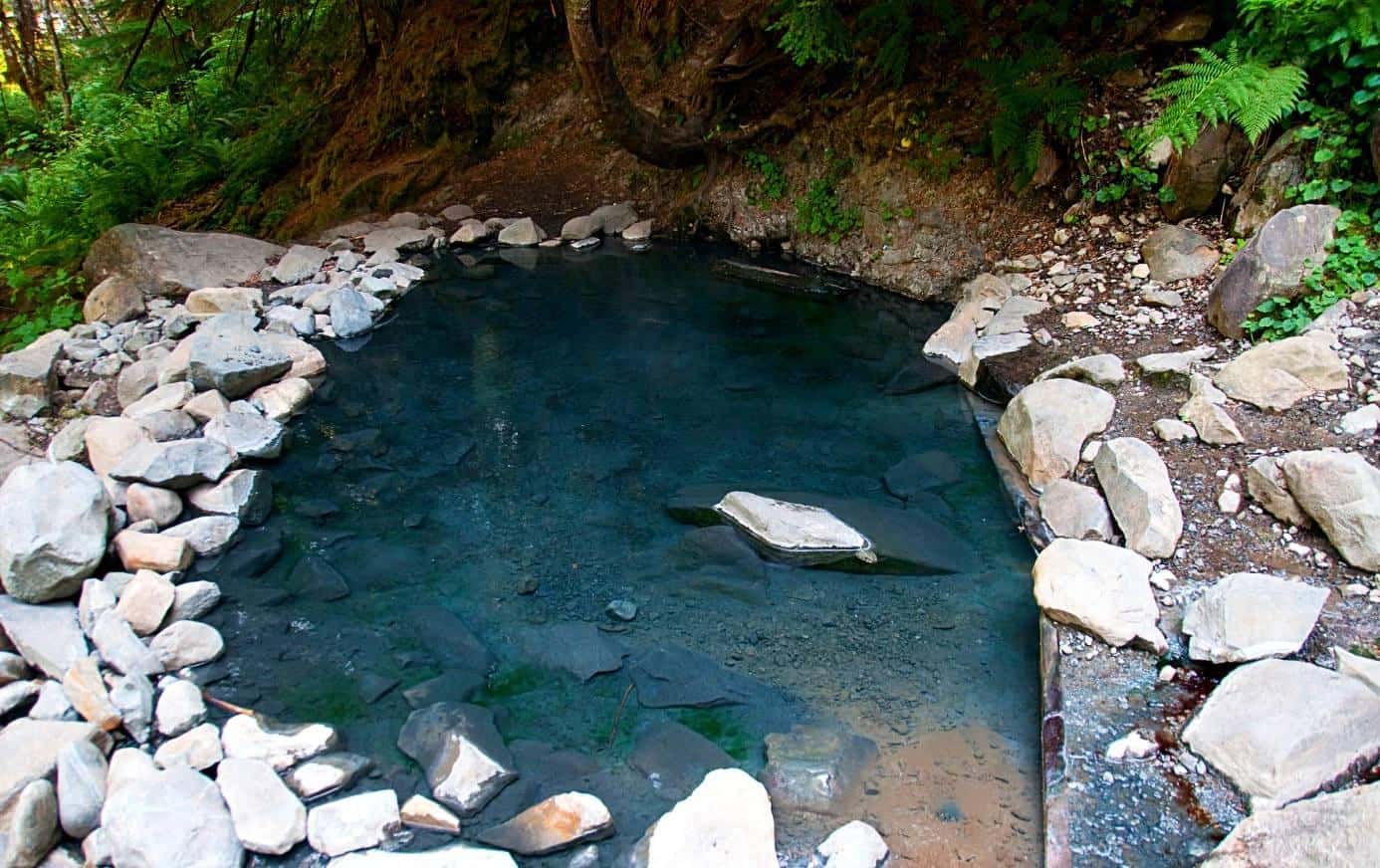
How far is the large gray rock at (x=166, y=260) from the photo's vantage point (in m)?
6.87

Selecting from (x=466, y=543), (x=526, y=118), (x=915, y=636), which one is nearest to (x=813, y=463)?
(x=915, y=636)

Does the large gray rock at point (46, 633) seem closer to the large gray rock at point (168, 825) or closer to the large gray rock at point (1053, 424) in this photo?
the large gray rock at point (168, 825)

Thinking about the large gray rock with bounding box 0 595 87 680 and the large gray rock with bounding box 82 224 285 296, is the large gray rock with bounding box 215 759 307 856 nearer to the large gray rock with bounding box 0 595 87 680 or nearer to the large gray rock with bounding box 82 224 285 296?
the large gray rock with bounding box 0 595 87 680

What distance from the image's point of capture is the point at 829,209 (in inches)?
289

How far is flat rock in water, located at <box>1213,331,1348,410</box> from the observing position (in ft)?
12.7

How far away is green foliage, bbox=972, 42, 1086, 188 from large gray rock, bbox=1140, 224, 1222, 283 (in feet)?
3.21

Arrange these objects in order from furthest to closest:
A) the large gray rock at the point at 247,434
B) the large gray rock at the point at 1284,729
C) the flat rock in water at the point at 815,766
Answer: the large gray rock at the point at 247,434
the flat rock in water at the point at 815,766
the large gray rock at the point at 1284,729

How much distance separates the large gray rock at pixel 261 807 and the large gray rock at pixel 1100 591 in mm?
2609

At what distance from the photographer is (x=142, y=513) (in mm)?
4297

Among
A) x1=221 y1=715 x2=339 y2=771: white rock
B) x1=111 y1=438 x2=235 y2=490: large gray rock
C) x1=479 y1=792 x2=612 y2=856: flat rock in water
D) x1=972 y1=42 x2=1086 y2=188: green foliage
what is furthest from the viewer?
x1=972 y1=42 x2=1086 y2=188: green foliage

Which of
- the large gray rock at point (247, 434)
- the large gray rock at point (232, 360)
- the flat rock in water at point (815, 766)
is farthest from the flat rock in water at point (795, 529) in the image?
the large gray rock at point (232, 360)

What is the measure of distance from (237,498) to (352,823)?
7.31 ft

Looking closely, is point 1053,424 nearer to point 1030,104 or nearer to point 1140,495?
point 1140,495

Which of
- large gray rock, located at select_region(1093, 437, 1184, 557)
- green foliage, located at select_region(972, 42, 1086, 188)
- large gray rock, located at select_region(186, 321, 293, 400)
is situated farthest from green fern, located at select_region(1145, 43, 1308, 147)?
large gray rock, located at select_region(186, 321, 293, 400)
